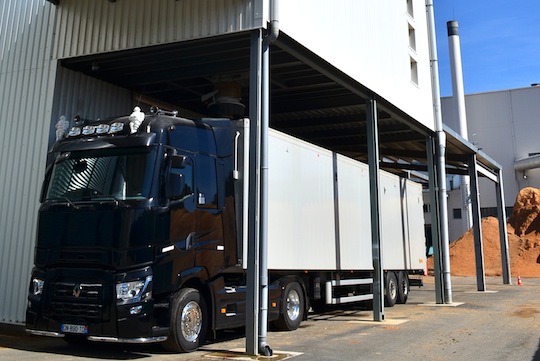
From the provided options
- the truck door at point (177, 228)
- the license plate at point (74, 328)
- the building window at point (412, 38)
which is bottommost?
the license plate at point (74, 328)

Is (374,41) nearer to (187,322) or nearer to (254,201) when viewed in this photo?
(254,201)

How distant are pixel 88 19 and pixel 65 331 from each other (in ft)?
20.3

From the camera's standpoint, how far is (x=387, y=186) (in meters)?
15.1

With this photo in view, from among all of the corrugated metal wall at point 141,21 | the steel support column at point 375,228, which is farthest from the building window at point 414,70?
the corrugated metal wall at point 141,21

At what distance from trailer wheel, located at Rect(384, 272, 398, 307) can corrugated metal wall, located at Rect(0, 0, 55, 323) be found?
369 inches

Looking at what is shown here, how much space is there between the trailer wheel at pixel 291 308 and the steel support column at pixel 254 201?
1937 millimetres

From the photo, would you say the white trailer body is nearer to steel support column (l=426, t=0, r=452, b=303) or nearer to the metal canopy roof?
steel support column (l=426, t=0, r=452, b=303)

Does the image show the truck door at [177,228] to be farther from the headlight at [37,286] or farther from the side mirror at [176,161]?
the headlight at [37,286]

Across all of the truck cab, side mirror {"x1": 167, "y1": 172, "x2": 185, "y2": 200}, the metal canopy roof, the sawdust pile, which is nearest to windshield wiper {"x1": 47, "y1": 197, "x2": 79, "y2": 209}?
the truck cab

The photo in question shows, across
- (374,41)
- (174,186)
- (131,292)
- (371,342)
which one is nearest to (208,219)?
(174,186)

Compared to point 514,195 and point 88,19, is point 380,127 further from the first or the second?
point 514,195

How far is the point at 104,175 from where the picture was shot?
779 cm

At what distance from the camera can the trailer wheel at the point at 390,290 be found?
579 inches

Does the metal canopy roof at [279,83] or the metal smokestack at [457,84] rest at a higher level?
the metal smokestack at [457,84]
